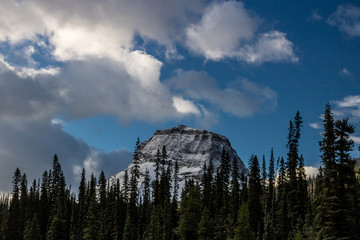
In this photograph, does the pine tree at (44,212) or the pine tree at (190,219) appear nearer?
the pine tree at (190,219)

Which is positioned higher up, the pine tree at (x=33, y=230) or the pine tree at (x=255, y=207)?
the pine tree at (x=255, y=207)

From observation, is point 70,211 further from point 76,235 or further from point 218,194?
point 218,194

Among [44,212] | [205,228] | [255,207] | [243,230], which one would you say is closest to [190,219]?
[205,228]

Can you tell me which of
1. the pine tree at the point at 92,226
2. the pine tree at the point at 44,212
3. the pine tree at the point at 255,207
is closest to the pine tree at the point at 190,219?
the pine tree at the point at 255,207

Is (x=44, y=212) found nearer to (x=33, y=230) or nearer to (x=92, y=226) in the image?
(x=33, y=230)

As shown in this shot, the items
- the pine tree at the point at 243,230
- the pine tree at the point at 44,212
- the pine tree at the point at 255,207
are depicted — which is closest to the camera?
the pine tree at the point at 243,230

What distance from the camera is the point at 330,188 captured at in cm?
3206

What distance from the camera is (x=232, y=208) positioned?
70938 mm

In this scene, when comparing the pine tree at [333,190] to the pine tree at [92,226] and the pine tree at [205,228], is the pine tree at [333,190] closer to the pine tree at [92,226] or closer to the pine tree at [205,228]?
the pine tree at [205,228]

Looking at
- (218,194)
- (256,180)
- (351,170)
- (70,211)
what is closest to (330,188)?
(351,170)

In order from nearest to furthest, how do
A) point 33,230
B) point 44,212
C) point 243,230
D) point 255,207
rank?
point 243,230, point 255,207, point 33,230, point 44,212

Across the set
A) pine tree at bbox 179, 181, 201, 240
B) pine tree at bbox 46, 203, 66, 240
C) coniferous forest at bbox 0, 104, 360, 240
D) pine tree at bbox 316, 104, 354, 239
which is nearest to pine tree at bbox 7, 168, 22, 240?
coniferous forest at bbox 0, 104, 360, 240

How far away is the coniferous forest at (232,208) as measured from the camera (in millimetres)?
32250

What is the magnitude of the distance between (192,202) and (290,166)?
17.8 meters
